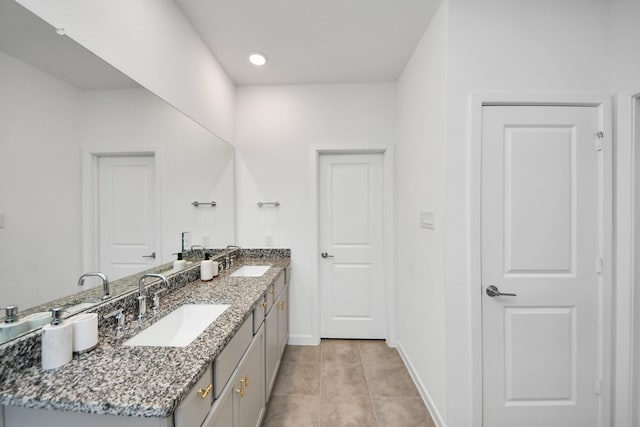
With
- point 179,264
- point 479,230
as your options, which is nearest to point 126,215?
point 179,264

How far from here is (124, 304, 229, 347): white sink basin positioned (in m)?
1.19

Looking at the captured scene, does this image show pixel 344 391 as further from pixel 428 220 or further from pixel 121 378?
pixel 121 378

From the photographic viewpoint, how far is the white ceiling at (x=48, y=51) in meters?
0.84

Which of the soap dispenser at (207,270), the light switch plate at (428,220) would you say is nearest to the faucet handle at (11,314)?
the soap dispenser at (207,270)

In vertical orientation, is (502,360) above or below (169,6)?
below

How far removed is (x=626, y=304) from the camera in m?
1.54

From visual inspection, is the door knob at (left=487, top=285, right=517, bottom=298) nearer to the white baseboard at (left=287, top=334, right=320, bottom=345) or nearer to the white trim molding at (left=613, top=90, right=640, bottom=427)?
the white trim molding at (left=613, top=90, right=640, bottom=427)

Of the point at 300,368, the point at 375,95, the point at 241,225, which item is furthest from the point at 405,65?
the point at 300,368

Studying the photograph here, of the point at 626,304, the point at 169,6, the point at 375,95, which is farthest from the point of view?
the point at 375,95

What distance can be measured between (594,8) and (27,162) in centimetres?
298

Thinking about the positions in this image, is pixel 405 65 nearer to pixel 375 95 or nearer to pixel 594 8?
pixel 375 95

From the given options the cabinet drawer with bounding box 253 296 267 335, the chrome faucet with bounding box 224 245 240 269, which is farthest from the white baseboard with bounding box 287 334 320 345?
the cabinet drawer with bounding box 253 296 267 335

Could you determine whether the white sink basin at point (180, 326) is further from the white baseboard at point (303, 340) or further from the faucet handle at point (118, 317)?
the white baseboard at point (303, 340)

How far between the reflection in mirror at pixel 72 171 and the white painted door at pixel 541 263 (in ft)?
6.45
